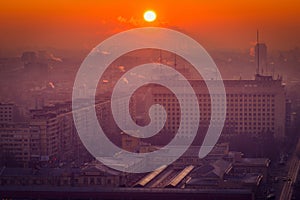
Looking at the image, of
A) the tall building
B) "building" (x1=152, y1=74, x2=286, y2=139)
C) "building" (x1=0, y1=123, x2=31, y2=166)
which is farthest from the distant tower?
"building" (x1=0, y1=123, x2=31, y2=166)

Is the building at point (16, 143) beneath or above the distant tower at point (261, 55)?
beneath

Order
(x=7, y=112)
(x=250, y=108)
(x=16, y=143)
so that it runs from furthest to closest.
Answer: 1. (x=7, y=112)
2. (x=250, y=108)
3. (x=16, y=143)

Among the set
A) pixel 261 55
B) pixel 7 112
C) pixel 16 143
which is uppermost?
pixel 261 55

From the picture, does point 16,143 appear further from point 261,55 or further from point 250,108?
point 261,55

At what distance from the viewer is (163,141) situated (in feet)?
39.8

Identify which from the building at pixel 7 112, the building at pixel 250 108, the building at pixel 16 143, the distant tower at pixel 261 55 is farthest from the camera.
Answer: the distant tower at pixel 261 55

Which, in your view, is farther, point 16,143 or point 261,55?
point 261,55

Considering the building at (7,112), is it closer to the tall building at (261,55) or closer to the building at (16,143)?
the building at (16,143)

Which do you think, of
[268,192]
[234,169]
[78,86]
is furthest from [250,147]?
[78,86]

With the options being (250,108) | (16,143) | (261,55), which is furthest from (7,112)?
(261,55)

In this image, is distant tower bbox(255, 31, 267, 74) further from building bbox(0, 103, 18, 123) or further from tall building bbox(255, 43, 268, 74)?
building bbox(0, 103, 18, 123)

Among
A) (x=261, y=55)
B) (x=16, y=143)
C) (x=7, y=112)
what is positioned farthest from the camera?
(x=261, y=55)

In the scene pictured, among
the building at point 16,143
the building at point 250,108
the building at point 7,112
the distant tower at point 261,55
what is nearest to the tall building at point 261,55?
the distant tower at point 261,55

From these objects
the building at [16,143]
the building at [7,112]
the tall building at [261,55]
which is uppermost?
the tall building at [261,55]
